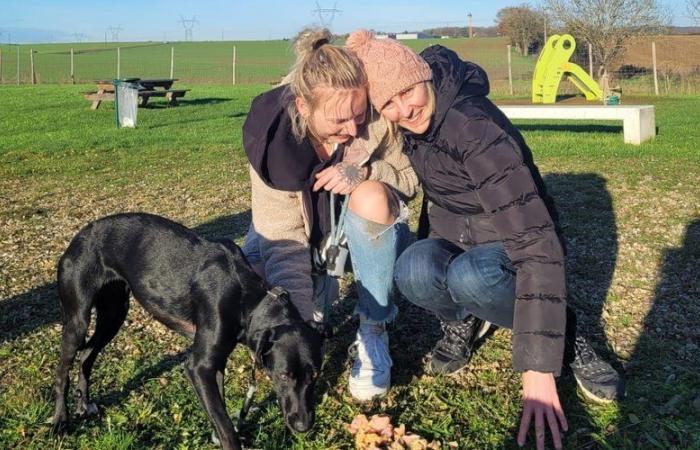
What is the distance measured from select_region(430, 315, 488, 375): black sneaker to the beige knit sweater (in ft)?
2.61

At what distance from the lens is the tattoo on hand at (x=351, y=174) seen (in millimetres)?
3629

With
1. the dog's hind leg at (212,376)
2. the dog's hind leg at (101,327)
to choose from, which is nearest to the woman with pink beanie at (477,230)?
the dog's hind leg at (212,376)

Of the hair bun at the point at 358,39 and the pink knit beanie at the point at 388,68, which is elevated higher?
the hair bun at the point at 358,39

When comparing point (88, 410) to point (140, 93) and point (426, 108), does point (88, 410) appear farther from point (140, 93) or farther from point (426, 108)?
point (140, 93)

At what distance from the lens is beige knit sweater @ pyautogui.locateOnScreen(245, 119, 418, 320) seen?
3705 millimetres

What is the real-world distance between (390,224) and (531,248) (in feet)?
3.09

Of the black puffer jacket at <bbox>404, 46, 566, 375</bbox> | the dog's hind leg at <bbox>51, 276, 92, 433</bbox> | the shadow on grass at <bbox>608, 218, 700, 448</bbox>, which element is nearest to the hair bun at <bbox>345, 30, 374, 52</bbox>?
the black puffer jacket at <bbox>404, 46, 566, 375</bbox>

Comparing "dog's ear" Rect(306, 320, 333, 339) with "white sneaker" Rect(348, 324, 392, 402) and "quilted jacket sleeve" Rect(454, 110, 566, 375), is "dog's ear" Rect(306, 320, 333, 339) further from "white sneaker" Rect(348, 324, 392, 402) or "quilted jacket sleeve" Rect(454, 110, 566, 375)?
"quilted jacket sleeve" Rect(454, 110, 566, 375)

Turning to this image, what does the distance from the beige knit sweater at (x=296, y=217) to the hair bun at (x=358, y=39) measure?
0.49m

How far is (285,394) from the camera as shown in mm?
3141

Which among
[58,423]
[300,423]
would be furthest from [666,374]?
[58,423]

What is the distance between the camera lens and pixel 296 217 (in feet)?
12.8

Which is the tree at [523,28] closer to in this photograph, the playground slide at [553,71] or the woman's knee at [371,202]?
the playground slide at [553,71]

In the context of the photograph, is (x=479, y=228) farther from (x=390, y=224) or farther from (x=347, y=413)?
(x=347, y=413)
